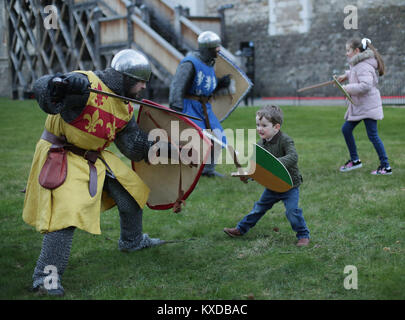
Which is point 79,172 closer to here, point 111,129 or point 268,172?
point 111,129

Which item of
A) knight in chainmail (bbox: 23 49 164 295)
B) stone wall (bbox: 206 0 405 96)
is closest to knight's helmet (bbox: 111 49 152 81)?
knight in chainmail (bbox: 23 49 164 295)

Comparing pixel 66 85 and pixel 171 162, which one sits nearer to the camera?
pixel 66 85

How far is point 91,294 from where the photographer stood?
10.8 ft

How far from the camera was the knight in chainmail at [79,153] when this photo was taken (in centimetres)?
320

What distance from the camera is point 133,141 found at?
372cm

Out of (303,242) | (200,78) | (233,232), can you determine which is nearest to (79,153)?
(233,232)

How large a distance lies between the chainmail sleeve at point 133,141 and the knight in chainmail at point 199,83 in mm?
2190

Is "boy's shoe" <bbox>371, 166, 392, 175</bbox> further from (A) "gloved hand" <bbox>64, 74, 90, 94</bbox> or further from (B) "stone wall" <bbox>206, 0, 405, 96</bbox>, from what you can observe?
(B) "stone wall" <bbox>206, 0, 405, 96</bbox>

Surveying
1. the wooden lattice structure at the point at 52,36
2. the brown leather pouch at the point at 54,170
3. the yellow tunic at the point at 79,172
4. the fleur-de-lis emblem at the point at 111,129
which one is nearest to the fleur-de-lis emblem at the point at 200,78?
the yellow tunic at the point at 79,172

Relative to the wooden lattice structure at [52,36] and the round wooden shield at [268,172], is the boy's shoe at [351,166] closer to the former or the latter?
the round wooden shield at [268,172]

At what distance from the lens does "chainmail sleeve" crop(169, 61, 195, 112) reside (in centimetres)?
607

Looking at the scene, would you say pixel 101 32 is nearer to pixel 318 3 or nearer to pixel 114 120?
pixel 318 3

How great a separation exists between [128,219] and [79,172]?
79 centimetres
